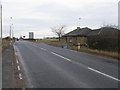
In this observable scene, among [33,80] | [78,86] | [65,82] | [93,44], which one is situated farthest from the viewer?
[93,44]

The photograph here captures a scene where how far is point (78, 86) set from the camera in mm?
8094

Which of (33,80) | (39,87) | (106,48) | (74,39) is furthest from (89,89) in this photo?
(74,39)

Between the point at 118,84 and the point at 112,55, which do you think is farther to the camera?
the point at 112,55

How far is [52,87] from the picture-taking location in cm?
787

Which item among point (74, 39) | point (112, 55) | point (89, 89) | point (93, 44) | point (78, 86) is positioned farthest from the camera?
point (74, 39)

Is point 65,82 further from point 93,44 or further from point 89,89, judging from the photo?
point 93,44

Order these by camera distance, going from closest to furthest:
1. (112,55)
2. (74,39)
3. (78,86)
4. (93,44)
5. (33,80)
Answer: (78,86)
(33,80)
(112,55)
(93,44)
(74,39)

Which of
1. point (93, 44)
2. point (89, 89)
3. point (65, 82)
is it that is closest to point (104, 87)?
point (89, 89)

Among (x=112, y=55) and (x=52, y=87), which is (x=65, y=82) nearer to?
(x=52, y=87)

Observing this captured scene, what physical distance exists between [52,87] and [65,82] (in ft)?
3.53

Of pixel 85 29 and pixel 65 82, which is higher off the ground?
pixel 85 29

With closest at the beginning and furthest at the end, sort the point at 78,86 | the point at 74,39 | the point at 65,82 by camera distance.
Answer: the point at 78,86 → the point at 65,82 → the point at 74,39

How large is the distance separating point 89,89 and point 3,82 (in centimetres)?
354

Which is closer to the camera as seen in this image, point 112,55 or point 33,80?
point 33,80
